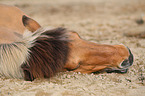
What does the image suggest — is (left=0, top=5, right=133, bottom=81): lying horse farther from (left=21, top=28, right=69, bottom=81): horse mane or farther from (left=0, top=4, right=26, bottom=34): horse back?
(left=0, top=4, right=26, bottom=34): horse back

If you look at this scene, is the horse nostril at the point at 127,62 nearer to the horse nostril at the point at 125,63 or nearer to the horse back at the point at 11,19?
the horse nostril at the point at 125,63

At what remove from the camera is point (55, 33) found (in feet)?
5.12

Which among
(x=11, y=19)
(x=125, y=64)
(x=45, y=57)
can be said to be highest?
(x=11, y=19)

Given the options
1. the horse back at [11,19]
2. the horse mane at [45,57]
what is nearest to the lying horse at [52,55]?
the horse mane at [45,57]

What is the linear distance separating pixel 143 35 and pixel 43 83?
1990mm

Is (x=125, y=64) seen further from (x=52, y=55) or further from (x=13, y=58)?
(x=13, y=58)

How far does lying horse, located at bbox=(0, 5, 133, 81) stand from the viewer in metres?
1.43

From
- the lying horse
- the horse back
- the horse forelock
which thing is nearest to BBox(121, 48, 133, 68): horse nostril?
the lying horse

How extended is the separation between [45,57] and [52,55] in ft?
0.20

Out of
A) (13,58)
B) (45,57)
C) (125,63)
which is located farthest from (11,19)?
(125,63)

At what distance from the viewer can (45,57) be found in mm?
1432

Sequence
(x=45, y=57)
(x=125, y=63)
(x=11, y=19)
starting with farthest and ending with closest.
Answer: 1. (x=11, y=19)
2. (x=125, y=63)
3. (x=45, y=57)

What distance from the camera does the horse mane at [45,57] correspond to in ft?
4.67

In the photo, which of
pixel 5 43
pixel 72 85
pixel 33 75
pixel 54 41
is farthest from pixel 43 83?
pixel 5 43
